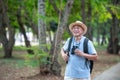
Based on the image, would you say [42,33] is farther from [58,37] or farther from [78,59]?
[78,59]

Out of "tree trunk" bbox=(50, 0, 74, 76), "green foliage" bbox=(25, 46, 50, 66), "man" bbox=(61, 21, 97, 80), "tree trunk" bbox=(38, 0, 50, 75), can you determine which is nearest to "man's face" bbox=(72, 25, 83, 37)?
"man" bbox=(61, 21, 97, 80)

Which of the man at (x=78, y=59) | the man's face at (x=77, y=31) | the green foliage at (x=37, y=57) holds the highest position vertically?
the man's face at (x=77, y=31)

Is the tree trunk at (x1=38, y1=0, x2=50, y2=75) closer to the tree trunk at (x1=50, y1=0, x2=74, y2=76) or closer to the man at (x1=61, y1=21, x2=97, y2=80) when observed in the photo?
the tree trunk at (x1=50, y1=0, x2=74, y2=76)

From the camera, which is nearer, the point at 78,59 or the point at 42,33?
the point at 78,59

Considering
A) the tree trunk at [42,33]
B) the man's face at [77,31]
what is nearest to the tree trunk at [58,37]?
the tree trunk at [42,33]

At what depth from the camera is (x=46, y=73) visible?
11.6 metres

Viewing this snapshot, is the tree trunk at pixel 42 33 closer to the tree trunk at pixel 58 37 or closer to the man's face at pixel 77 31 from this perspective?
the tree trunk at pixel 58 37

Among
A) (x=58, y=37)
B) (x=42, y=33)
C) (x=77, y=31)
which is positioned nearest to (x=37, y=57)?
(x=58, y=37)

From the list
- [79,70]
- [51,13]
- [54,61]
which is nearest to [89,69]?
[79,70]

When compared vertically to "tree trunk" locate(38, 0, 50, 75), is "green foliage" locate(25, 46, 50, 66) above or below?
below

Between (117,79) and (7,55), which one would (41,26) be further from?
(7,55)

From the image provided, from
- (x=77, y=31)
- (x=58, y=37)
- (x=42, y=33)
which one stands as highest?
(x=77, y=31)

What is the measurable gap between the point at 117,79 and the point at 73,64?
21.6 feet

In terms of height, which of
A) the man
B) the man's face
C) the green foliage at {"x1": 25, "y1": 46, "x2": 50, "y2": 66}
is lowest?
the green foliage at {"x1": 25, "y1": 46, "x2": 50, "y2": 66}
